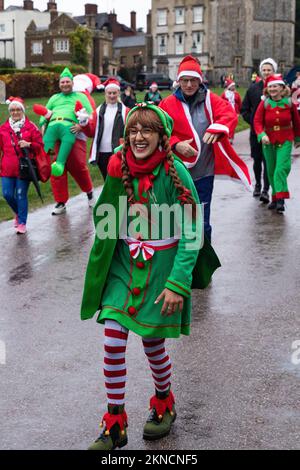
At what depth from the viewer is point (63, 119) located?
37.1 feet

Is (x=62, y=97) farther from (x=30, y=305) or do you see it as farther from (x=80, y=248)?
(x=30, y=305)

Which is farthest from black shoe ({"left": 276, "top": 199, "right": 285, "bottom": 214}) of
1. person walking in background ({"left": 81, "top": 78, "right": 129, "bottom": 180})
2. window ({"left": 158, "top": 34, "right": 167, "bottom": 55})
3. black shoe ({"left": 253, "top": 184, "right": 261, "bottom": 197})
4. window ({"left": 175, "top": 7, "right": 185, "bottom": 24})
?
window ({"left": 175, "top": 7, "right": 185, "bottom": 24})

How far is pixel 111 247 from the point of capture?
158 inches

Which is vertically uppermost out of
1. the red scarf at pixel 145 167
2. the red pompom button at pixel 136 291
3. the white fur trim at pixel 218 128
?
the white fur trim at pixel 218 128

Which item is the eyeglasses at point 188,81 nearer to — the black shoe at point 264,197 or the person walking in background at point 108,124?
the person walking in background at point 108,124

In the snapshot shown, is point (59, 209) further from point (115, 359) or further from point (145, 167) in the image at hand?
point (115, 359)

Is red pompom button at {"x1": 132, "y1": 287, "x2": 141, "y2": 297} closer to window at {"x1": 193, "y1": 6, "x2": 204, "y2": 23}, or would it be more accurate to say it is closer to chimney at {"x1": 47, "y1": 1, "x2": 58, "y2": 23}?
window at {"x1": 193, "y1": 6, "x2": 204, "y2": 23}

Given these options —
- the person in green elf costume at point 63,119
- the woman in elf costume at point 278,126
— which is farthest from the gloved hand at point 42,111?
the woman in elf costume at point 278,126

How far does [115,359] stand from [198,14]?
9018cm

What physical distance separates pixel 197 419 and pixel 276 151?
7002 millimetres

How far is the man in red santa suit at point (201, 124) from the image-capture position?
6.95 meters

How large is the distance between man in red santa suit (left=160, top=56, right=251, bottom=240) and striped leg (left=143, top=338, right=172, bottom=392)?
119 inches

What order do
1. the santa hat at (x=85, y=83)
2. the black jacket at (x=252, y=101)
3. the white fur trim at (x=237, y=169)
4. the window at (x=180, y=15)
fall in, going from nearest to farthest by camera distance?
1. the white fur trim at (x=237, y=169)
2. the black jacket at (x=252, y=101)
3. the santa hat at (x=85, y=83)
4. the window at (x=180, y=15)

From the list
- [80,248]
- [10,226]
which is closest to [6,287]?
[80,248]
